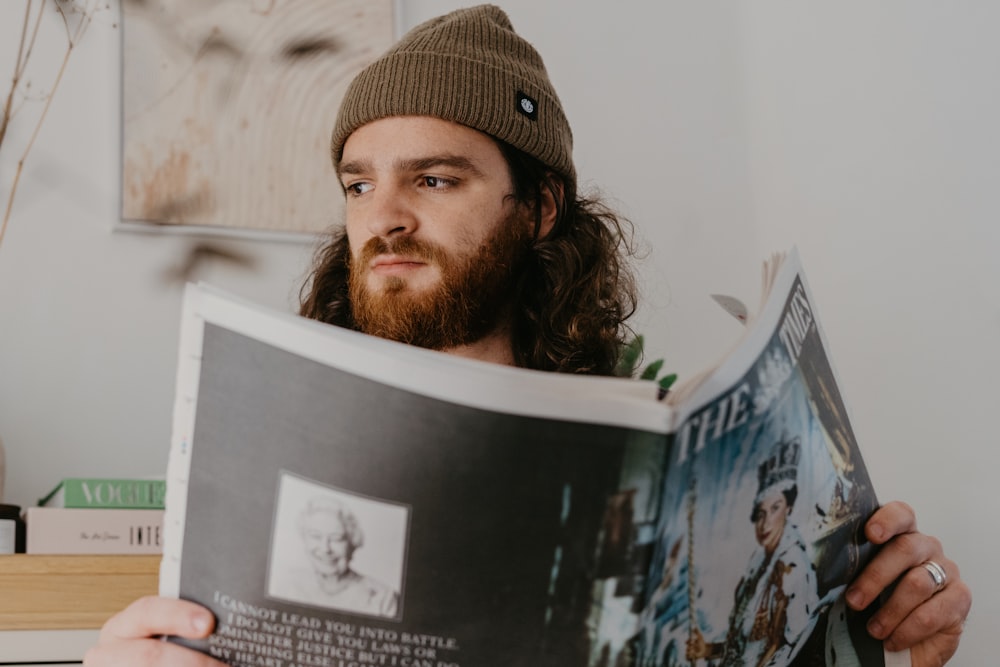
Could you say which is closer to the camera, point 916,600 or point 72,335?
point 916,600

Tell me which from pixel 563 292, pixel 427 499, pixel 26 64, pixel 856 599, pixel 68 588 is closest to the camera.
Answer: pixel 427 499

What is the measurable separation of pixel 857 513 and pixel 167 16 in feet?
4.09

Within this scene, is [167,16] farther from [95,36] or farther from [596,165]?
[596,165]

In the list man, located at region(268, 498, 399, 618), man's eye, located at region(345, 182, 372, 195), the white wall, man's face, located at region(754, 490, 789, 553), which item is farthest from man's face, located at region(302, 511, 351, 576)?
the white wall

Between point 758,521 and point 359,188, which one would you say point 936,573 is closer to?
point 758,521

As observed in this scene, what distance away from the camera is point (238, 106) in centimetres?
150

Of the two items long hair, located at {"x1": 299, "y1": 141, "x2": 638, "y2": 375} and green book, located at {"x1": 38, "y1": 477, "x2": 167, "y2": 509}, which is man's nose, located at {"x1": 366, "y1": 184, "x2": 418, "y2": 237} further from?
green book, located at {"x1": 38, "y1": 477, "x2": 167, "y2": 509}

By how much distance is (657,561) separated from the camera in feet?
1.68

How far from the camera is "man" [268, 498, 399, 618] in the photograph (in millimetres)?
502

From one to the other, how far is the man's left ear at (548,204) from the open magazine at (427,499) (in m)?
0.70

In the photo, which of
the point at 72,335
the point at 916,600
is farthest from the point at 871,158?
the point at 72,335

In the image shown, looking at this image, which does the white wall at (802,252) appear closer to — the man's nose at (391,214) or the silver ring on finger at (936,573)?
the man's nose at (391,214)

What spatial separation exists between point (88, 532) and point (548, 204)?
26.5 inches

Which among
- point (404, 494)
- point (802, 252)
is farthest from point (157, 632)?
point (802, 252)
